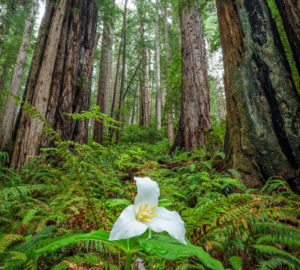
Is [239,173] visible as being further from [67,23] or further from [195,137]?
[67,23]

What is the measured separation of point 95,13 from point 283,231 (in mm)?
7036

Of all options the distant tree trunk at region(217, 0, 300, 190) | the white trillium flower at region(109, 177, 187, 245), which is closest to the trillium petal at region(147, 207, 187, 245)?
the white trillium flower at region(109, 177, 187, 245)

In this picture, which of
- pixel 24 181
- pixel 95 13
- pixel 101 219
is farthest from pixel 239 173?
pixel 95 13

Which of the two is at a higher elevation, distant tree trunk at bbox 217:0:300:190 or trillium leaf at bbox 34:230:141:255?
distant tree trunk at bbox 217:0:300:190

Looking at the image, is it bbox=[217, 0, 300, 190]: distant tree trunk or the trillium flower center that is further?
bbox=[217, 0, 300, 190]: distant tree trunk

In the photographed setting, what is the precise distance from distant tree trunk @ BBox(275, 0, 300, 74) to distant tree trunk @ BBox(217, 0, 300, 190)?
0.55 feet

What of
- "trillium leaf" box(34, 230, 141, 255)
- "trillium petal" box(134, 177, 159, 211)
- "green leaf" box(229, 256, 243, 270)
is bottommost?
"green leaf" box(229, 256, 243, 270)

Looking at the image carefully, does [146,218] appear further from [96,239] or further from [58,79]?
[58,79]

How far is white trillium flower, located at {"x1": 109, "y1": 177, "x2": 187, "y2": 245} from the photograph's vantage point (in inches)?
23.2

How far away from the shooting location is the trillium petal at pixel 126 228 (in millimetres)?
561

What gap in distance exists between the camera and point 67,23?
4691 mm

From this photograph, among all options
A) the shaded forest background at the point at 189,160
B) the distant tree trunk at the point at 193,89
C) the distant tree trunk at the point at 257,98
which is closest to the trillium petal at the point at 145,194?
the shaded forest background at the point at 189,160

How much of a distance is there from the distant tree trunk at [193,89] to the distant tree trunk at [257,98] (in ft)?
5.70

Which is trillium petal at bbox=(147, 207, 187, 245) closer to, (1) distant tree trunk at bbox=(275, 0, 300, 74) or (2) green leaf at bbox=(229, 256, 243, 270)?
(2) green leaf at bbox=(229, 256, 243, 270)
